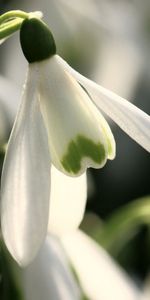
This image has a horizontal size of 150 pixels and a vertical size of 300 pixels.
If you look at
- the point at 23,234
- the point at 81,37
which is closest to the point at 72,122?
the point at 23,234

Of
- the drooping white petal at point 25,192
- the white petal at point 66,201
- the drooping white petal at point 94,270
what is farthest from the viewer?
the drooping white petal at point 94,270

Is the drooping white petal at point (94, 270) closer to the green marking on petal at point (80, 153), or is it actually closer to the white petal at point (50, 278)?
the white petal at point (50, 278)

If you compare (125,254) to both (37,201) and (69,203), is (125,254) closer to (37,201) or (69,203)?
(69,203)

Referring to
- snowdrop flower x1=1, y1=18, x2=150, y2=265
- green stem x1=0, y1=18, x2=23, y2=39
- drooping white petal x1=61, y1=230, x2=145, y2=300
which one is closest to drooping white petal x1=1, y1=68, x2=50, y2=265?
snowdrop flower x1=1, y1=18, x2=150, y2=265

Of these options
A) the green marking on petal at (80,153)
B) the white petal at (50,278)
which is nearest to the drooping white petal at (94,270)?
the white petal at (50,278)

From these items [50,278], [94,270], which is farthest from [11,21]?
[94,270]

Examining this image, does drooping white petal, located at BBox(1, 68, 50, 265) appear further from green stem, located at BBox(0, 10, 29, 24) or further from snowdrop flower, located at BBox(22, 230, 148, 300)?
snowdrop flower, located at BBox(22, 230, 148, 300)

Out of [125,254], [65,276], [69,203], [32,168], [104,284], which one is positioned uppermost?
[32,168]
